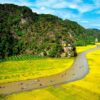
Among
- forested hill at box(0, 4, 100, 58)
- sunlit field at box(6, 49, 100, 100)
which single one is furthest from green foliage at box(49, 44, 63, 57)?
sunlit field at box(6, 49, 100, 100)

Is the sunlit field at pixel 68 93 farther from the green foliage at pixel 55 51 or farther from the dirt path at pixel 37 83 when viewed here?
the green foliage at pixel 55 51

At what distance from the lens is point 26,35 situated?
123m

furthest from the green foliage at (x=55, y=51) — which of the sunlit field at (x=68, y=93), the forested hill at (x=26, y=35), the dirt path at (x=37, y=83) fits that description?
the sunlit field at (x=68, y=93)

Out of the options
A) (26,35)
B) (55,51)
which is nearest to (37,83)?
(55,51)

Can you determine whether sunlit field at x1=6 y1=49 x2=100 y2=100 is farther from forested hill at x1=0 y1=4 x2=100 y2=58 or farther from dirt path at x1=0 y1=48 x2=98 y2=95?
forested hill at x1=0 y1=4 x2=100 y2=58

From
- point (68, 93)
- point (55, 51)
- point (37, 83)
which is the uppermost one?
point (55, 51)

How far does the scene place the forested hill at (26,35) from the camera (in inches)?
4291

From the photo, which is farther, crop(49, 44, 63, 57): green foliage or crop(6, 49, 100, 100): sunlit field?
crop(49, 44, 63, 57): green foliage

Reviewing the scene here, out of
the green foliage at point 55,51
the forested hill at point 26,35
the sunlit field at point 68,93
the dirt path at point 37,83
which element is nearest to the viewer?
the sunlit field at point 68,93

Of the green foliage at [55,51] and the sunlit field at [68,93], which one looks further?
the green foliage at [55,51]

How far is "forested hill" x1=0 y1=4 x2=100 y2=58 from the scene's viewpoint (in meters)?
109

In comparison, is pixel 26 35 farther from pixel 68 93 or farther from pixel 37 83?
pixel 68 93

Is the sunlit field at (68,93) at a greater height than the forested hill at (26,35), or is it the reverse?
the forested hill at (26,35)

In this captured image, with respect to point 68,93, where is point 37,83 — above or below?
above
